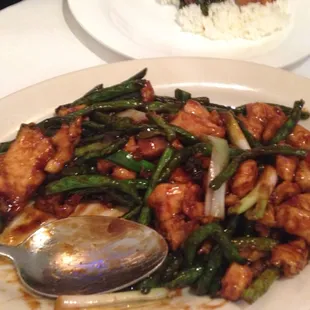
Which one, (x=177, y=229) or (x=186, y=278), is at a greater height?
(x=177, y=229)

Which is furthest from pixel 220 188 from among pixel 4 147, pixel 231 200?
pixel 4 147

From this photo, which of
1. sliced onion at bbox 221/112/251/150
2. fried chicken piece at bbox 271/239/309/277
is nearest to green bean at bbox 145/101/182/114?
sliced onion at bbox 221/112/251/150

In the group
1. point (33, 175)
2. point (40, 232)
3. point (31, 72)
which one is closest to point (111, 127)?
point (33, 175)

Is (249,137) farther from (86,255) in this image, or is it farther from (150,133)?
(86,255)

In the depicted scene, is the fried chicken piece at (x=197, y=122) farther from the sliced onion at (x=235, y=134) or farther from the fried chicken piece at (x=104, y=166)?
the fried chicken piece at (x=104, y=166)

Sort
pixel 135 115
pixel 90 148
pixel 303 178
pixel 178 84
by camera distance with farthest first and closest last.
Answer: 1. pixel 178 84
2. pixel 135 115
3. pixel 90 148
4. pixel 303 178

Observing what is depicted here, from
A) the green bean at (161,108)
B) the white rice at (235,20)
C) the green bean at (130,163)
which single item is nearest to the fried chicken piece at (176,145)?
the green bean at (130,163)

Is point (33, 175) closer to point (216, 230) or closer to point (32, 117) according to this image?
point (32, 117)
